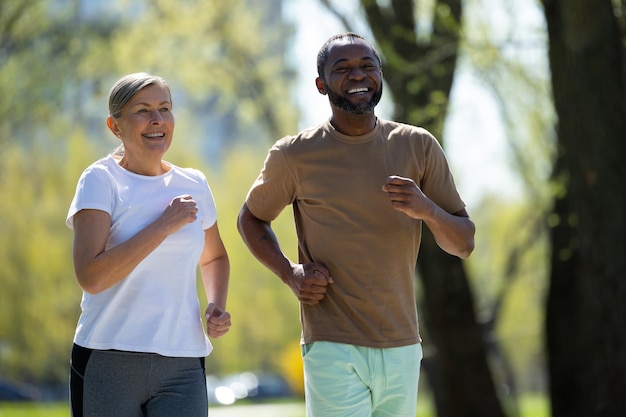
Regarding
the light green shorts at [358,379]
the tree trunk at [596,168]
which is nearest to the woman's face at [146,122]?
the light green shorts at [358,379]

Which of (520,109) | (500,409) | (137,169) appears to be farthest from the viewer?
(520,109)

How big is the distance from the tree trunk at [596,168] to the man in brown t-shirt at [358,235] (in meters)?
4.85

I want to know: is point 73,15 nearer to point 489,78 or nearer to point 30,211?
point 30,211

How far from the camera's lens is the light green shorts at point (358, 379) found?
14.5ft

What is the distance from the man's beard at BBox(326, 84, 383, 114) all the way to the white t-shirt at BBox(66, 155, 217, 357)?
0.77m

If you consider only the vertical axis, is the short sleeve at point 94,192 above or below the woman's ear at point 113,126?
below

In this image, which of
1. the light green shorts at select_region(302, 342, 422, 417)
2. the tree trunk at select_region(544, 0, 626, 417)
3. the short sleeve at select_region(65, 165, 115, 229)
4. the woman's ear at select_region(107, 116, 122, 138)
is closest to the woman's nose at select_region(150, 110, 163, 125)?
the woman's ear at select_region(107, 116, 122, 138)

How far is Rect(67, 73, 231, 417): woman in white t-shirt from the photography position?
4.18m

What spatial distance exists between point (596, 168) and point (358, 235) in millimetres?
5243

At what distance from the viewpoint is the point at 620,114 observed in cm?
915

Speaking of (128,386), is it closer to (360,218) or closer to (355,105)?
(360,218)

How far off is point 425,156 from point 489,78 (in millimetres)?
10497

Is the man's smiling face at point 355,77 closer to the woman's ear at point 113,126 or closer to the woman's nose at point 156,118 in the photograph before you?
the woman's nose at point 156,118

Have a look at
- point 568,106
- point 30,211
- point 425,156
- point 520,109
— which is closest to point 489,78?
point 520,109
